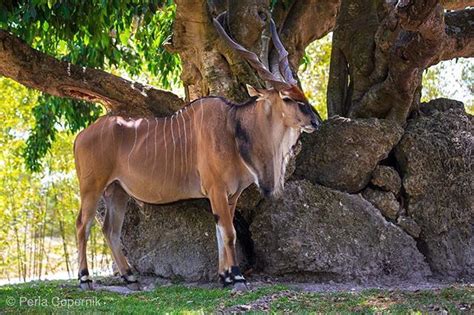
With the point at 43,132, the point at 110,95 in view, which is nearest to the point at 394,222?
the point at 110,95

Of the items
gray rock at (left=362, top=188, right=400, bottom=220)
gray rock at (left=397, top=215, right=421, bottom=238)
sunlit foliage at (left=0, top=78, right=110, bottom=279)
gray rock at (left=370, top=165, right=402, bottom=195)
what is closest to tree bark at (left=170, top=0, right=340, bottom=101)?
gray rock at (left=370, top=165, right=402, bottom=195)

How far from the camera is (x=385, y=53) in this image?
23.1 ft

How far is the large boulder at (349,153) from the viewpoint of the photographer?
6.75m

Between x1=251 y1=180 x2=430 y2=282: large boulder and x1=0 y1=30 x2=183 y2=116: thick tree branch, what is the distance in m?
1.63

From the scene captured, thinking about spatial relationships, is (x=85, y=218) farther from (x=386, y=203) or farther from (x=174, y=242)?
(x=386, y=203)

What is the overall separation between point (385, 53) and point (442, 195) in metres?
1.48

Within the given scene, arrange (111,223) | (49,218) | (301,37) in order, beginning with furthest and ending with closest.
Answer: (49,218)
(301,37)
(111,223)

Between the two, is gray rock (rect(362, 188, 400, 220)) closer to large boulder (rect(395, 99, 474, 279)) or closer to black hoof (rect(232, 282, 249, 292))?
large boulder (rect(395, 99, 474, 279))

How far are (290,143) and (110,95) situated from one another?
2.08 m

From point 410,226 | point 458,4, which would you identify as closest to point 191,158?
point 410,226

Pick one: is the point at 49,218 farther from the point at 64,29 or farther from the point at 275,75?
the point at 275,75

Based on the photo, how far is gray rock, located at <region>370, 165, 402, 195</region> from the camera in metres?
6.76

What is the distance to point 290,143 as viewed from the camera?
19.5ft

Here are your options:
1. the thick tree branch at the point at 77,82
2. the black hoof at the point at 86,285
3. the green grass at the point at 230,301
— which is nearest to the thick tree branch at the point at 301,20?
the thick tree branch at the point at 77,82
